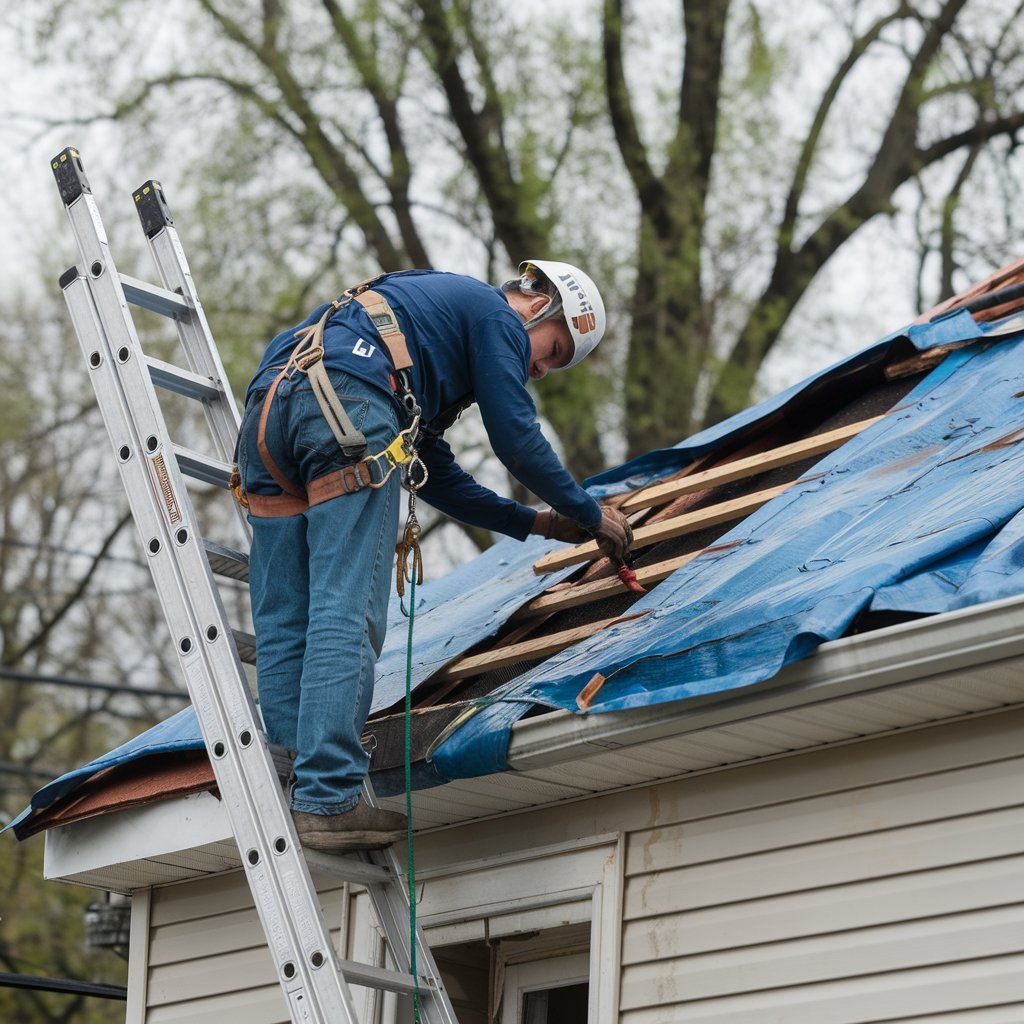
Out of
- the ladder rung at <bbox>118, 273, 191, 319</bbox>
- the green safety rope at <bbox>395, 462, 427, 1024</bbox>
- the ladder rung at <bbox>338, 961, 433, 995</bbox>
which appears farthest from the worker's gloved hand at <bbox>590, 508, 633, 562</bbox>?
the ladder rung at <bbox>118, 273, 191, 319</bbox>

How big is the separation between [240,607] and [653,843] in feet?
53.6

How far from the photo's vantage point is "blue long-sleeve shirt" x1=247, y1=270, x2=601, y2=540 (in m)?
4.51

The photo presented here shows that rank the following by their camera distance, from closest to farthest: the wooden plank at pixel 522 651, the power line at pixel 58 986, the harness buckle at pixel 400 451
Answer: the harness buckle at pixel 400 451
the wooden plank at pixel 522 651
the power line at pixel 58 986

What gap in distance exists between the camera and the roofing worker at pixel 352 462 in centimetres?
420

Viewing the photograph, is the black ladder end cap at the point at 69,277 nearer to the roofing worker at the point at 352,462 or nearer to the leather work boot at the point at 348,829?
the roofing worker at the point at 352,462

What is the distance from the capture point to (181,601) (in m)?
4.48

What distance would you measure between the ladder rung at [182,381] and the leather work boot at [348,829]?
5.09 ft

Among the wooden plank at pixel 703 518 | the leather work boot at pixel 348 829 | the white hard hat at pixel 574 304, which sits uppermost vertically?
the white hard hat at pixel 574 304

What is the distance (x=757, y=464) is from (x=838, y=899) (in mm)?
1945

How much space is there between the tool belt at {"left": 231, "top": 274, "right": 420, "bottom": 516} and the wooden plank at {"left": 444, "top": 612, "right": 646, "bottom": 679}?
3.29 ft

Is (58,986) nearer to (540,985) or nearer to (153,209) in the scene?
(540,985)

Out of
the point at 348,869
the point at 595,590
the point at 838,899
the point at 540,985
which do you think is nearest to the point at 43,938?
the point at 540,985

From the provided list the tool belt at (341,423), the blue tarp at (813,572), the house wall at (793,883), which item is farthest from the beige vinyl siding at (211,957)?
the tool belt at (341,423)

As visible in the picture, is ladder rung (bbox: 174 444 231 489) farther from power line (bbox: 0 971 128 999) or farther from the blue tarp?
power line (bbox: 0 971 128 999)
